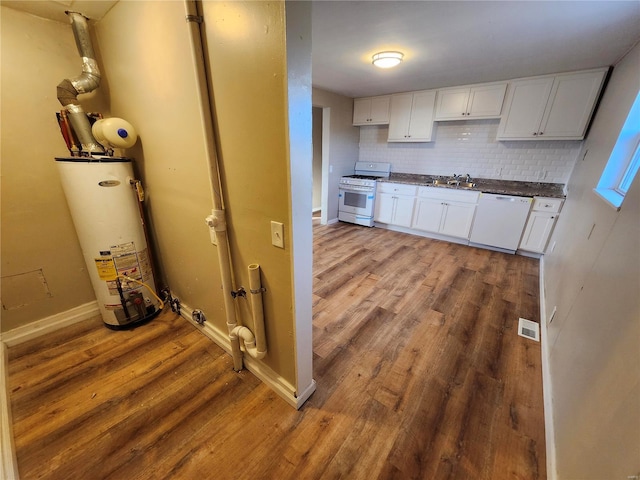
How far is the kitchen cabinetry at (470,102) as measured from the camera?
134 inches

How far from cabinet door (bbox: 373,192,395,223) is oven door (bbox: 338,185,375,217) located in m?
0.12

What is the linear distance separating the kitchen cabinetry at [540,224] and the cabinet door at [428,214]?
1.11 m

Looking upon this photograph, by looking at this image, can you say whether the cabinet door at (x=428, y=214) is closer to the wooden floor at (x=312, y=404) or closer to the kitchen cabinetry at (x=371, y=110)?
the kitchen cabinetry at (x=371, y=110)

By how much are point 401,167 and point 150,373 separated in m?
4.70

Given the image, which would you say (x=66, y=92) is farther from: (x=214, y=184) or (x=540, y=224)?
(x=540, y=224)

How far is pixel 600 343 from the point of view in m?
1.04

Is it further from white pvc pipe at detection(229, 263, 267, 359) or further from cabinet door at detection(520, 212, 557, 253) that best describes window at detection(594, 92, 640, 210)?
white pvc pipe at detection(229, 263, 267, 359)

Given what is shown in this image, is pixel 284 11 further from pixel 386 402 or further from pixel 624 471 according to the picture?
pixel 386 402

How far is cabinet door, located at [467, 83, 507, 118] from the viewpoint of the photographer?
11.1 ft

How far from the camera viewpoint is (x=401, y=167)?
473 cm

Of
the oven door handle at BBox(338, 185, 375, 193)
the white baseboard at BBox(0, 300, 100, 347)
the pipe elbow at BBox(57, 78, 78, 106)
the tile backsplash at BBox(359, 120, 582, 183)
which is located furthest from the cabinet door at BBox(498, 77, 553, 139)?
the white baseboard at BBox(0, 300, 100, 347)

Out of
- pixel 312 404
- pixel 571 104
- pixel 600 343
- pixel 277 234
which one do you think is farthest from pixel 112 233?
pixel 571 104

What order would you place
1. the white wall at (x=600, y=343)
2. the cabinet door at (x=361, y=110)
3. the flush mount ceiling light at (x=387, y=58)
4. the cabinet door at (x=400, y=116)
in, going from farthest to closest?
the cabinet door at (x=361, y=110) → the cabinet door at (x=400, y=116) → the flush mount ceiling light at (x=387, y=58) → the white wall at (x=600, y=343)

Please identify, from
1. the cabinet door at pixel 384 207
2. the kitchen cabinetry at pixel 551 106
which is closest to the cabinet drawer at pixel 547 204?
the kitchen cabinetry at pixel 551 106
